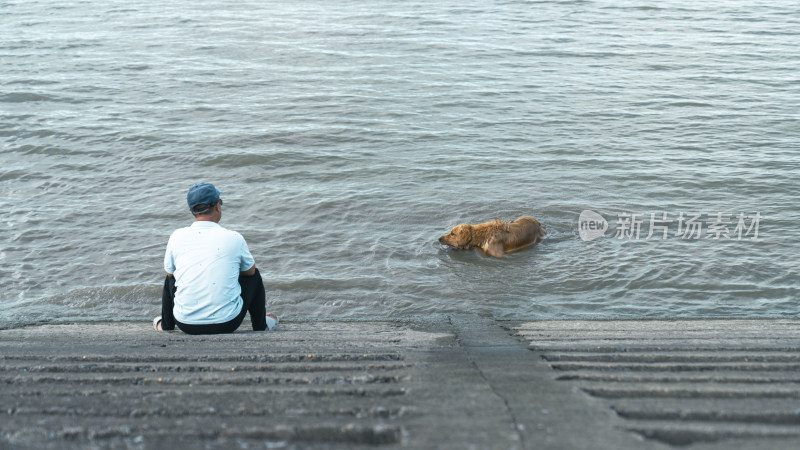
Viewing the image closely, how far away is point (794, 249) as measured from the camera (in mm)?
7914

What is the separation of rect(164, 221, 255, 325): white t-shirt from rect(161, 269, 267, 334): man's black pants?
0.05 m

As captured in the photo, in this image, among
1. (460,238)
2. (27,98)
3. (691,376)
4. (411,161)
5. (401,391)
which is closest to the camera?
(401,391)

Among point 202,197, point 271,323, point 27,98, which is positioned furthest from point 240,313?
point 27,98

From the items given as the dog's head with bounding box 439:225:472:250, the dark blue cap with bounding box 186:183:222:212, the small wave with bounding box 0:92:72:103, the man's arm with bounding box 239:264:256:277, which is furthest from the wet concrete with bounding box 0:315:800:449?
the small wave with bounding box 0:92:72:103

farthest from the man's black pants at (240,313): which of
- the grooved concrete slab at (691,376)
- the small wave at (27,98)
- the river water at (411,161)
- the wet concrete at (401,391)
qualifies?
the small wave at (27,98)

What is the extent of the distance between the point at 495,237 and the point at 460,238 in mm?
410

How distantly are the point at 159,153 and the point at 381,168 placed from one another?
380cm

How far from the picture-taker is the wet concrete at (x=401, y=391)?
9.45 ft

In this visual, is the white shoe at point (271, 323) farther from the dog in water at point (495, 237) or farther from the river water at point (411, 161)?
the dog in water at point (495, 237)

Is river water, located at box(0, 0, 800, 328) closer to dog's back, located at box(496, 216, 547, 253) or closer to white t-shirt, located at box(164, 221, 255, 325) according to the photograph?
dog's back, located at box(496, 216, 547, 253)

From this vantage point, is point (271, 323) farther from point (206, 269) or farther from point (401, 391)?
point (401, 391)

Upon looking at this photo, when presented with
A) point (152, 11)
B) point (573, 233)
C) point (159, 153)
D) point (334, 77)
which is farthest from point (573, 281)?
point (152, 11)

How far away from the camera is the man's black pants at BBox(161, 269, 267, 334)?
5023 millimetres

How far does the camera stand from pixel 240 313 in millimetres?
5113
